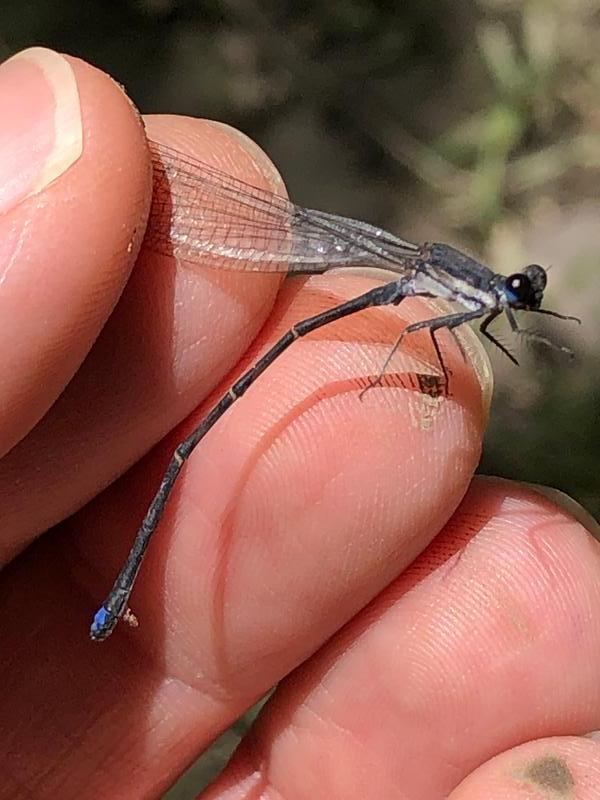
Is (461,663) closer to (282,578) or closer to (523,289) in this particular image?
(282,578)

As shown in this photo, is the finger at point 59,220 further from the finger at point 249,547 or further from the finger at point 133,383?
the finger at point 249,547

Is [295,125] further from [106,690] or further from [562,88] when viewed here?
[106,690]

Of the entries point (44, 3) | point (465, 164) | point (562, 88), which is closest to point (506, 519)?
point (465, 164)

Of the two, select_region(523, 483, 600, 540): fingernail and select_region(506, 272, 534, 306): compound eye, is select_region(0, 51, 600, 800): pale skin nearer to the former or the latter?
select_region(523, 483, 600, 540): fingernail

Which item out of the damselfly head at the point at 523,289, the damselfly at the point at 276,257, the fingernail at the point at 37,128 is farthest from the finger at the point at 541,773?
the fingernail at the point at 37,128

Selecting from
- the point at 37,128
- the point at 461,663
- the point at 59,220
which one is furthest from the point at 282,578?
the point at 37,128

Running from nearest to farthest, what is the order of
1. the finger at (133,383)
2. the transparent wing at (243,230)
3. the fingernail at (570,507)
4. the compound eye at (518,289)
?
the finger at (133,383) → the transparent wing at (243,230) → the compound eye at (518,289) → the fingernail at (570,507)

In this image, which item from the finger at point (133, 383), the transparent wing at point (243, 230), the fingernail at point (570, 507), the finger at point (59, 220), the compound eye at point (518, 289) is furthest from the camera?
the fingernail at point (570, 507)

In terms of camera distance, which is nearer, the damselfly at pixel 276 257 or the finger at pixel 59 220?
the finger at pixel 59 220
